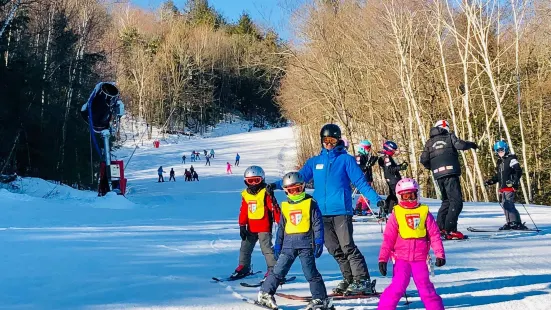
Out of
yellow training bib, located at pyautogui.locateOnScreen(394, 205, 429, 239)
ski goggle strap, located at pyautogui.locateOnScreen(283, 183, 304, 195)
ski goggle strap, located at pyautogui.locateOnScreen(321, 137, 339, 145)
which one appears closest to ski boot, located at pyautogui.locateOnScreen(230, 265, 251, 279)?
ski goggle strap, located at pyautogui.locateOnScreen(283, 183, 304, 195)

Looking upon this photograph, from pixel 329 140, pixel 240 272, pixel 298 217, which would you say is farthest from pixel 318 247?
pixel 240 272

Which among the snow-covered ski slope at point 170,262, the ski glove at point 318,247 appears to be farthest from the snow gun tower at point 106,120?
the ski glove at point 318,247

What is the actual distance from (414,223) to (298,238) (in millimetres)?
1072

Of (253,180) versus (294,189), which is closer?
(294,189)

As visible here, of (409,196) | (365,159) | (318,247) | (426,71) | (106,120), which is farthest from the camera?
(426,71)

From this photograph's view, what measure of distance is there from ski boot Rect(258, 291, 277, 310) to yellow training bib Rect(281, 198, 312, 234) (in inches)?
24.8

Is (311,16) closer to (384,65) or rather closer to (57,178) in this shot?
(384,65)

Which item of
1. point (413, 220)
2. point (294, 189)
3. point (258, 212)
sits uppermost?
point (294, 189)

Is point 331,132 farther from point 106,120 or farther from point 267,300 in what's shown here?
point 106,120

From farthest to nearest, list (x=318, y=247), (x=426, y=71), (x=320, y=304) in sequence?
1. (x=426, y=71)
2. (x=318, y=247)
3. (x=320, y=304)

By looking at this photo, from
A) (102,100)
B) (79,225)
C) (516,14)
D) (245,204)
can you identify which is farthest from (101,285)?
(516,14)

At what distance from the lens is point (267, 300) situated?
199 inches

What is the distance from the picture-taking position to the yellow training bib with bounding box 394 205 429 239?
4660 mm

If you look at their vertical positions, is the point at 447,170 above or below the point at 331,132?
below
